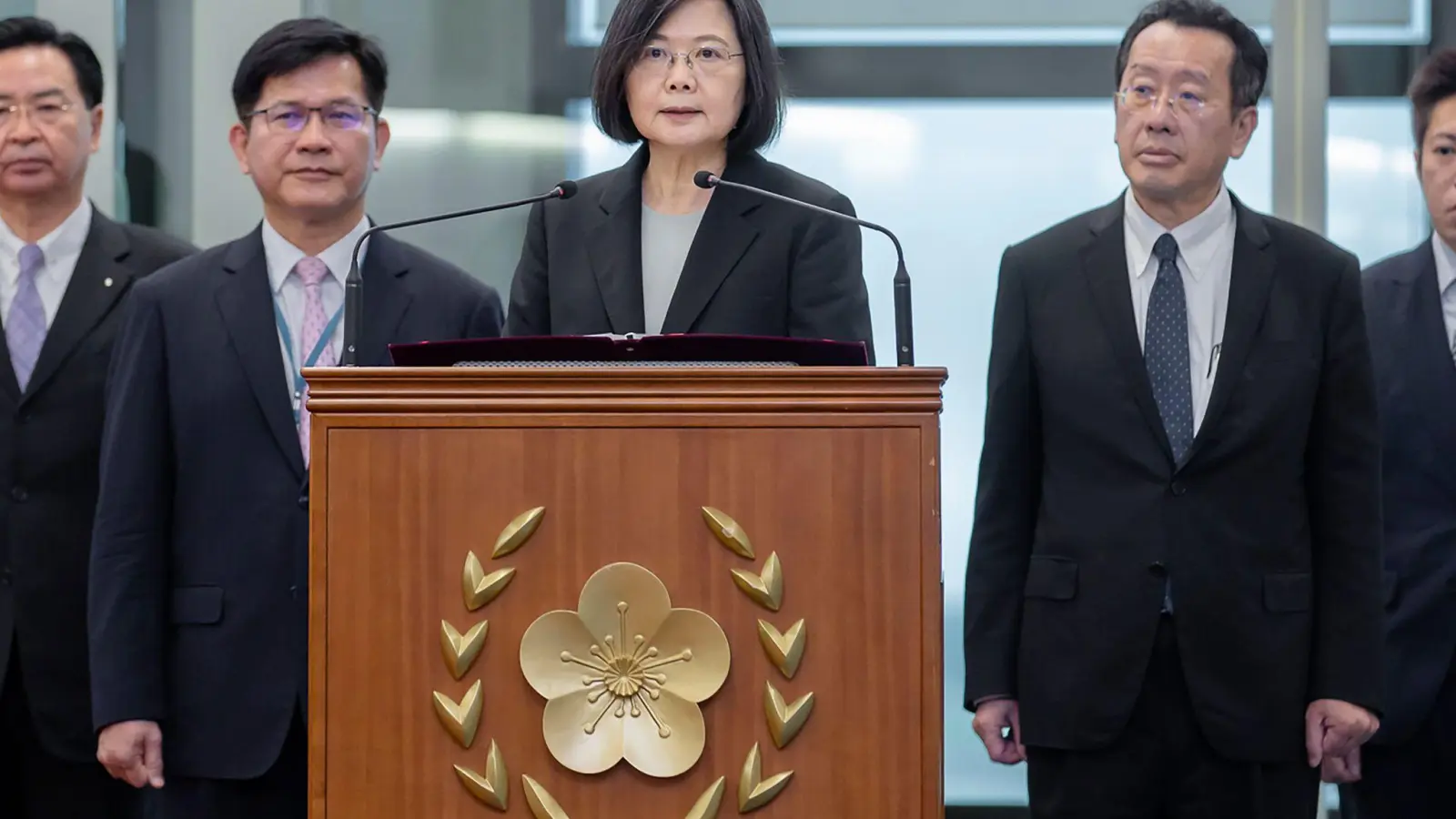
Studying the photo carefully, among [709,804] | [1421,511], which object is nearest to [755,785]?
[709,804]

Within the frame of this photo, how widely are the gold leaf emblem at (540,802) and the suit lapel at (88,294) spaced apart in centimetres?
160

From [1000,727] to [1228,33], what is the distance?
1084 millimetres

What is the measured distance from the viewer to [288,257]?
2699 mm

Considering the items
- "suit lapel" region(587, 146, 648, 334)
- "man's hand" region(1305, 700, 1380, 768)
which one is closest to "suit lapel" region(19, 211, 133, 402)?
"suit lapel" region(587, 146, 648, 334)

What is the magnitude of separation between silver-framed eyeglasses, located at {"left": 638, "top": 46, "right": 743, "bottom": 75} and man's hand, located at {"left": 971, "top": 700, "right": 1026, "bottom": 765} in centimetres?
97

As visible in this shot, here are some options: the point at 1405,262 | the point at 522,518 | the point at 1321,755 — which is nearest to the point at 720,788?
the point at 522,518

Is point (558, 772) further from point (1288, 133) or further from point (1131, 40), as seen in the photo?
point (1288, 133)

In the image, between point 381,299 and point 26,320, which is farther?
point 26,320

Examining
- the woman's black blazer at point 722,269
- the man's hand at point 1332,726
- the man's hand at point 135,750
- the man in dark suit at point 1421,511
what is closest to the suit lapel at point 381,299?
the woman's black blazer at point 722,269

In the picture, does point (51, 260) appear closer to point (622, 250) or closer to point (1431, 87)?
point (622, 250)

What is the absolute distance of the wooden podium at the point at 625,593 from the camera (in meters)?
1.69

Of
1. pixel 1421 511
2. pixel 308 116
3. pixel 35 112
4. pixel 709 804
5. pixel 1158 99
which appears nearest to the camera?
pixel 709 804

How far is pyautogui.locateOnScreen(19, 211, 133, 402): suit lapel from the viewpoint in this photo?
2.94 metres

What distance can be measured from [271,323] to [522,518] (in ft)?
3.40
